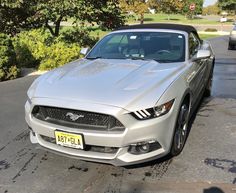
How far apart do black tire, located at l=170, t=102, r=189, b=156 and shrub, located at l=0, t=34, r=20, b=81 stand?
597 centimetres

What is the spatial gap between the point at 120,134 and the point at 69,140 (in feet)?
1.81

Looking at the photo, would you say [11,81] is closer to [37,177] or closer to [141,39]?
[141,39]

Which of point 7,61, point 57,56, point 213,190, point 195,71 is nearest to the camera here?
point 213,190

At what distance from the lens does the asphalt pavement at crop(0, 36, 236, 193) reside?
4.03 meters

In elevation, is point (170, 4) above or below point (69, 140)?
below

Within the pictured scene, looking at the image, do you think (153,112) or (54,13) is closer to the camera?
(153,112)

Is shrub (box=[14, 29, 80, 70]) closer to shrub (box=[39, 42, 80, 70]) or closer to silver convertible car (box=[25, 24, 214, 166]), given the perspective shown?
shrub (box=[39, 42, 80, 70])

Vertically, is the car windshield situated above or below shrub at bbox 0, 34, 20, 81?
above

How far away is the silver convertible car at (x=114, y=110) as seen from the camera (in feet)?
12.7

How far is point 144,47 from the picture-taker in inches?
221

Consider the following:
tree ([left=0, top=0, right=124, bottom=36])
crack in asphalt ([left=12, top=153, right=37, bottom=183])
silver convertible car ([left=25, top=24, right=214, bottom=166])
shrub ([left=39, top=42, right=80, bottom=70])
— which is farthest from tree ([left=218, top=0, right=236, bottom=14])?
crack in asphalt ([left=12, top=153, right=37, bottom=183])

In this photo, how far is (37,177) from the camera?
4273mm

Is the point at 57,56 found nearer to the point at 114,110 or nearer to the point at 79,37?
the point at 79,37

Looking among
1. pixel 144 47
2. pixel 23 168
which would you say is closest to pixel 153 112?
pixel 23 168
